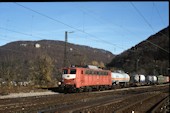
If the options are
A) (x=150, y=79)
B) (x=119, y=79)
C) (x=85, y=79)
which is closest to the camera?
(x=85, y=79)

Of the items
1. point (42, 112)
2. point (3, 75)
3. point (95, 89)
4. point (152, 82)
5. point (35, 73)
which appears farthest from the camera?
point (152, 82)

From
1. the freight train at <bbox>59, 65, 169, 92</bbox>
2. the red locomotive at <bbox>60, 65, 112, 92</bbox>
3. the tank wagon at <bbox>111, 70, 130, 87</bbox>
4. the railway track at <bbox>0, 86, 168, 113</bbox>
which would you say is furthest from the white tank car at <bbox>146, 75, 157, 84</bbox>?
the railway track at <bbox>0, 86, 168, 113</bbox>

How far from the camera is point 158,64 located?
4592 inches

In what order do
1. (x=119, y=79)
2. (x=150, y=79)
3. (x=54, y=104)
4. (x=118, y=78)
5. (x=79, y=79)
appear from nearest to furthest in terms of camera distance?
(x=54, y=104)
(x=79, y=79)
(x=118, y=78)
(x=119, y=79)
(x=150, y=79)

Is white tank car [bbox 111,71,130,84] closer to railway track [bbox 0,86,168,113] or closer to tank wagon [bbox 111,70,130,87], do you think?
tank wagon [bbox 111,70,130,87]

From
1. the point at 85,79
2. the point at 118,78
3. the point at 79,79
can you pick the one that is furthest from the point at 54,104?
the point at 118,78

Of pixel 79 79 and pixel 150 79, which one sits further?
pixel 150 79

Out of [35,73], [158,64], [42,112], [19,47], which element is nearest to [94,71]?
[42,112]

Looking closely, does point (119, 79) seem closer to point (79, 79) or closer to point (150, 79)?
point (79, 79)

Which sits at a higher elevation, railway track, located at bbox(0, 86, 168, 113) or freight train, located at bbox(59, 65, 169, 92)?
freight train, located at bbox(59, 65, 169, 92)

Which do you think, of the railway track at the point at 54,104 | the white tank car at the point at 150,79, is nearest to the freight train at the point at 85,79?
the railway track at the point at 54,104

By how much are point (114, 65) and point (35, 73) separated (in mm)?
41257

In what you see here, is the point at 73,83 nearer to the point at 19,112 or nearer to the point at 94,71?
the point at 94,71

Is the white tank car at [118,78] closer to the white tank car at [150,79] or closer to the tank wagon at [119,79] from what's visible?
the tank wagon at [119,79]
